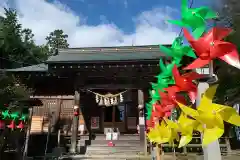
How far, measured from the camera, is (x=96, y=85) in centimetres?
1193

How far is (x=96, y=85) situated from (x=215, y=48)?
10.0 meters

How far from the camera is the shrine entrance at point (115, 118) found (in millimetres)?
13469

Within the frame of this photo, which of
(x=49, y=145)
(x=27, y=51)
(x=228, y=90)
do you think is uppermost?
(x=27, y=51)

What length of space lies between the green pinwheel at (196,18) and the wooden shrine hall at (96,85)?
26.2 feet

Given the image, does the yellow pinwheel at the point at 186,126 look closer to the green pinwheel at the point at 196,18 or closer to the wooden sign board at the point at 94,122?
the green pinwheel at the point at 196,18

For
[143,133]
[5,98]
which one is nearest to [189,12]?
[5,98]

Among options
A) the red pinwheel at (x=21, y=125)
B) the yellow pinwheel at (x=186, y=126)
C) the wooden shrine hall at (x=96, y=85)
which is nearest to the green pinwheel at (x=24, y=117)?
the red pinwheel at (x=21, y=125)

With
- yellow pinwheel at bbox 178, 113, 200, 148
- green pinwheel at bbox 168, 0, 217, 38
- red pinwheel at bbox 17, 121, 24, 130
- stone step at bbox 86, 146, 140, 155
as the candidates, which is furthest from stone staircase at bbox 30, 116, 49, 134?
yellow pinwheel at bbox 178, 113, 200, 148

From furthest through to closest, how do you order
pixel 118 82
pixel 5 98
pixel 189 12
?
pixel 118 82 < pixel 5 98 < pixel 189 12

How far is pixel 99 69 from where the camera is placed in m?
11.4

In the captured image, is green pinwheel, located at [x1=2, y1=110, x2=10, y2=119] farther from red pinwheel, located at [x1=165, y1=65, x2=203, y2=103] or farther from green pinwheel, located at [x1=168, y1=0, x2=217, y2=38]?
green pinwheel, located at [x1=168, y1=0, x2=217, y2=38]

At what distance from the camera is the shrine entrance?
13.5 metres

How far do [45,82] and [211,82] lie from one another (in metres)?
12.9

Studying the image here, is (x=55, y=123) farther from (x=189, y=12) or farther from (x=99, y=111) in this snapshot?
(x=189, y=12)
